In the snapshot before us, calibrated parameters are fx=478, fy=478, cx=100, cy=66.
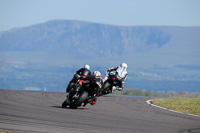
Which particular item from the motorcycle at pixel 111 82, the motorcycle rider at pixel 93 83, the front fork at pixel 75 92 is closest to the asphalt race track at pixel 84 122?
the front fork at pixel 75 92

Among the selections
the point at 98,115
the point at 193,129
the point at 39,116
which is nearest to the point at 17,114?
the point at 39,116

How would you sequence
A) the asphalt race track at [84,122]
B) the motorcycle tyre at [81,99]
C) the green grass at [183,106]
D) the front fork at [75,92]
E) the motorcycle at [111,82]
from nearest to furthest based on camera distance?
1. the asphalt race track at [84,122]
2. the motorcycle tyre at [81,99]
3. the front fork at [75,92]
4. the green grass at [183,106]
5. the motorcycle at [111,82]

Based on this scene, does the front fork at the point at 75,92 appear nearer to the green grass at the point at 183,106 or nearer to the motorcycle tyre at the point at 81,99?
the motorcycle tyre at the point at 81,99

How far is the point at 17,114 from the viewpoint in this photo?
13234 millimetres

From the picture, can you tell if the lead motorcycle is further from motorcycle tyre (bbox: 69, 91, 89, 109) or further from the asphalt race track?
the asphalt race track

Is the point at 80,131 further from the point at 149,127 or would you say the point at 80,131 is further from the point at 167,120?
the point at 167,120

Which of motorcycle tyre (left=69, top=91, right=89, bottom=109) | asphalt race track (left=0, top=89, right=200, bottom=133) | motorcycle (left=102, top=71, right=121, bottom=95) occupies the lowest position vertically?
asphalt race track (left=0, top=89, right=200, bottom=133)

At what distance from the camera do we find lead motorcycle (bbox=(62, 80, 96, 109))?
1627 centimetres

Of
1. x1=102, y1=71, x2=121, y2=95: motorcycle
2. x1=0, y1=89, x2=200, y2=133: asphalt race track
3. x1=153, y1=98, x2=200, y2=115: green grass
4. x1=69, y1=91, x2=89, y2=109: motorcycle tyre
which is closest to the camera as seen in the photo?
x1=0, y1=89, x2=200, y2=133: asphalt race track

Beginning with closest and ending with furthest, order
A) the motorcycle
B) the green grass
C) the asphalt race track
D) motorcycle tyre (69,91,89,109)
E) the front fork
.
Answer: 1. the asphalt race track
2. motorcycle tyre (69,91,89,109)
3. the front fork
4. the green grass
5. the motorcycle

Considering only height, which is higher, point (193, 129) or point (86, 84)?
point (86, 84)

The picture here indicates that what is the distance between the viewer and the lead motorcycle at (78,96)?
1627cm

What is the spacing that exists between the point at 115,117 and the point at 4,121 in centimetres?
401

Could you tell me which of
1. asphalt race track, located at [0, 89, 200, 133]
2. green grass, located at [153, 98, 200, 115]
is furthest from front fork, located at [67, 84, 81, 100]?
green grass, located at [153, 98, 200, 115]
